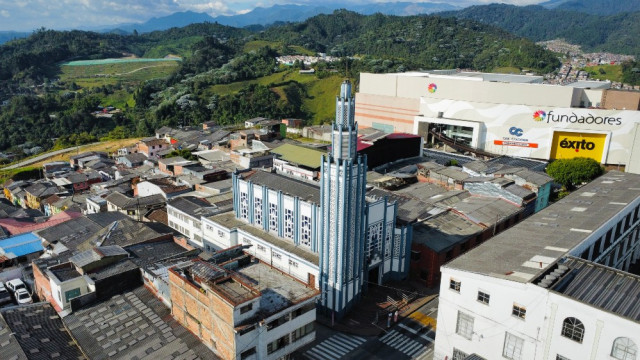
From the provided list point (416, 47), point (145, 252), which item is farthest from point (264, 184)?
point (416, 47)

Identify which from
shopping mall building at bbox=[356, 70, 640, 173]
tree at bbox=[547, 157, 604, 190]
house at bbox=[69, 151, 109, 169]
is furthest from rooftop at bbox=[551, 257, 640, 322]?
house at bbox=[69, 151, 109, 169]

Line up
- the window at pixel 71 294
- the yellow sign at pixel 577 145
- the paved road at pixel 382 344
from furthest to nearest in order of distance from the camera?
the yellow sign at pixel 577 145, the paved road at pixel 382 344, the window at pixel 71 294

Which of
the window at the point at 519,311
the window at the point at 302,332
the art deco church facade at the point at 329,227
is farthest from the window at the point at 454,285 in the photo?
the window at the point at 302,332

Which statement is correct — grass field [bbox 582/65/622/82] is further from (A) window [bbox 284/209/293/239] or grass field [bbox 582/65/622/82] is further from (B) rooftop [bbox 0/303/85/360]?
(B) rooftop [bbox 0/303/85/360]

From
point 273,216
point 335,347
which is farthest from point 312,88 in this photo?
point 335,347

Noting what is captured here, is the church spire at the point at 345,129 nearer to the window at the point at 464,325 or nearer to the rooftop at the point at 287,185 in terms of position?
the rooftop at the point at 287,185

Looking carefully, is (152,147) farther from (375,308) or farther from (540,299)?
(540,299)
